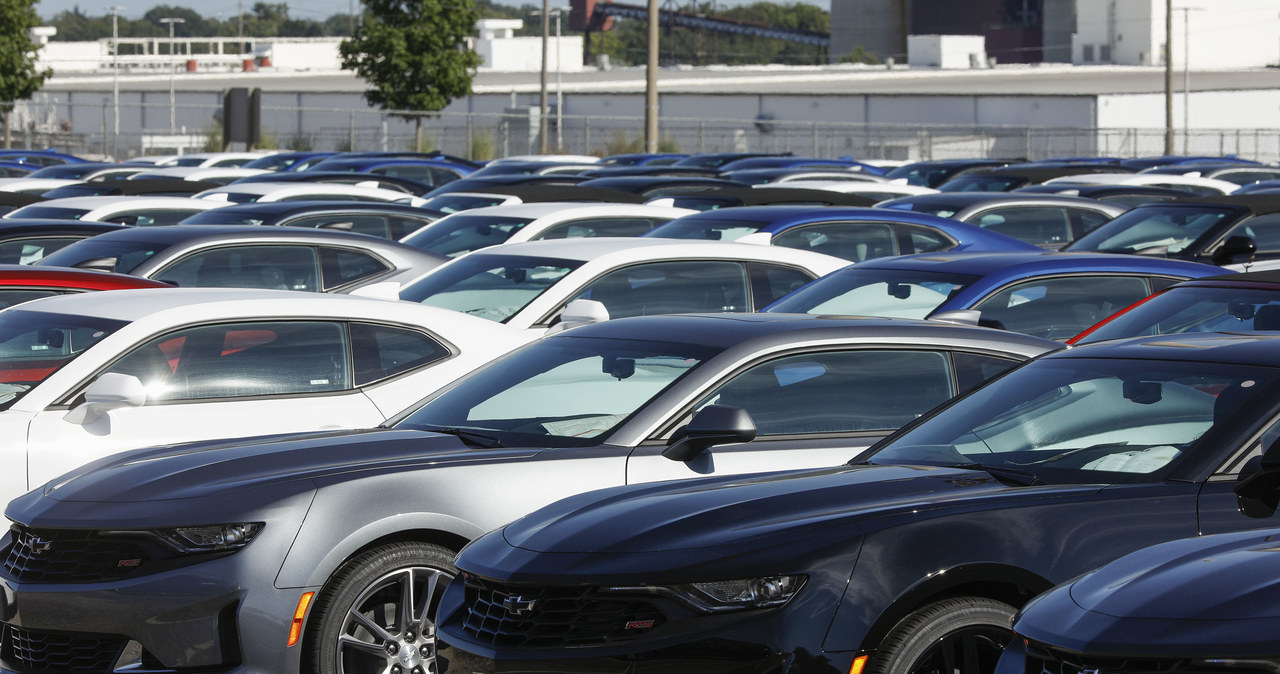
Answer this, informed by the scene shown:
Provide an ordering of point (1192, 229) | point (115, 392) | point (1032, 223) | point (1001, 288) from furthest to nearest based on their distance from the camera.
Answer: point (1032, 223)
point (1192, 229)
point (1001, 288)
point (115, 392)

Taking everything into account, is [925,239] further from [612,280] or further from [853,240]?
[612,280]

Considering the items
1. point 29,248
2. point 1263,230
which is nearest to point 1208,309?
point 1263,230

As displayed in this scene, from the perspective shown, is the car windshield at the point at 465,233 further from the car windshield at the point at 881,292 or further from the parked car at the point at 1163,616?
the parked car at the point at 1163,616

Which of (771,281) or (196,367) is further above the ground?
(771,281)

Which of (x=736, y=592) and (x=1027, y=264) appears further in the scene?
(x=1027, y=264)

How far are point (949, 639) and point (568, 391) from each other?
2.38m

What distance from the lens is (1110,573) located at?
3.91 metres

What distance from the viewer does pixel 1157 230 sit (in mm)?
15094

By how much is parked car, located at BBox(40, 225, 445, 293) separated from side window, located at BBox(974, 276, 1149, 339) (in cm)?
418

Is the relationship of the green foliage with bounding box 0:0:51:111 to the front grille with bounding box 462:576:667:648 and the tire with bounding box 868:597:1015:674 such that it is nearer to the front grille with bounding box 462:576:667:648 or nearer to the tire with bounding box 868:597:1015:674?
the front grille with bounding box 462:576:667:648

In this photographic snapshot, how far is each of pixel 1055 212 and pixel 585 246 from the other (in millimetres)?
7886

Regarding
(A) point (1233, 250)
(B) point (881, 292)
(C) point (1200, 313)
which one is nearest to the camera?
(C) point (1200, 313)

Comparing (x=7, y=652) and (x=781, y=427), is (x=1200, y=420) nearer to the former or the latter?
(x=781, y=427)

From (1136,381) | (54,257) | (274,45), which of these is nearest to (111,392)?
(1136,381)
